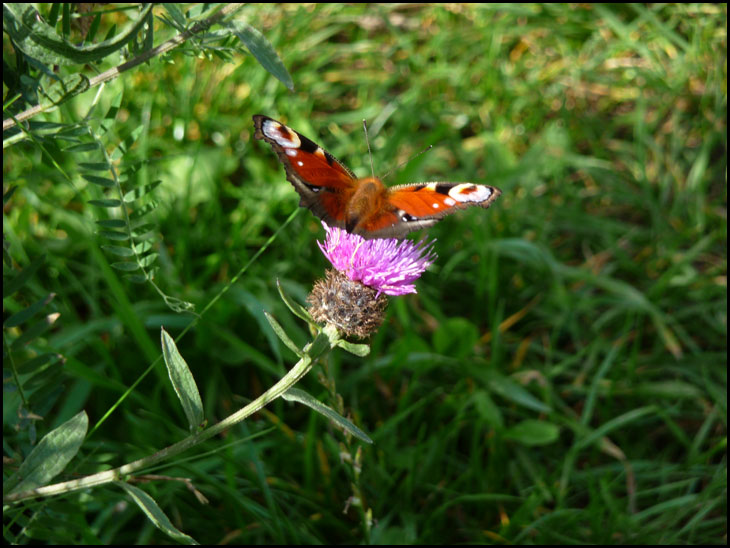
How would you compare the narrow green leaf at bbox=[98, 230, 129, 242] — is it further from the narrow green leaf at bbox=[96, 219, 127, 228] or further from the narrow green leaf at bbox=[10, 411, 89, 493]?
the narrow green leaf at bbox=[10, 411, 89, 493]

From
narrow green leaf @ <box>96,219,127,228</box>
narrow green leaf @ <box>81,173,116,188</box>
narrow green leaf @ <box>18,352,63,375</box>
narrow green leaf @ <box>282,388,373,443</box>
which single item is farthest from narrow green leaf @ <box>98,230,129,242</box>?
narrow green leaf @ <box>282,388,373,443</box>

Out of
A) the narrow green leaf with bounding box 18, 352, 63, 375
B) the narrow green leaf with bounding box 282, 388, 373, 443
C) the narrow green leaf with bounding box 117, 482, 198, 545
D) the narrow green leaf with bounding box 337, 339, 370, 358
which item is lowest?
the narrow green leaf with bounding box 18, 352, 63, 375

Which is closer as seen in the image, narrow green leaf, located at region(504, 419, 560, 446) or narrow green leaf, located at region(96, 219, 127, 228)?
narrow green leaf, located at region(96, 219, 127, 228)

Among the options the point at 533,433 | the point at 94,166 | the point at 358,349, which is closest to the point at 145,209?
the point at 94,166

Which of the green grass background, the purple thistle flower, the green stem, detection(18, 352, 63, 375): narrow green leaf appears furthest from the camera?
the green grass background

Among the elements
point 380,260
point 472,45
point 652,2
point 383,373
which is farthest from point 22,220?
point 652,2

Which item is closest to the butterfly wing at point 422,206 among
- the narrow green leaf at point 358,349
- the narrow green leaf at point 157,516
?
the narrow green leaf at point 358,349

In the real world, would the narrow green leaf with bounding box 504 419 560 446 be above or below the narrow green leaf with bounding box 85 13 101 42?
below

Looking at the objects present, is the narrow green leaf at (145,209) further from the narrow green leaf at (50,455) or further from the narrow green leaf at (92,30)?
the narrow green leaf at (50,455)
